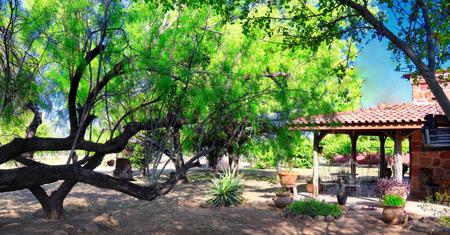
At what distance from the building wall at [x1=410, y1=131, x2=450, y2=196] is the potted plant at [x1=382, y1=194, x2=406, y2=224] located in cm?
462

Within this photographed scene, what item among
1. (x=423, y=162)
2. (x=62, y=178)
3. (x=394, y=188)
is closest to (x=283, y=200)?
(x=394, y=188)

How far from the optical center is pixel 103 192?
647 inches

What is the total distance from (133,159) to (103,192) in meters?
9.45

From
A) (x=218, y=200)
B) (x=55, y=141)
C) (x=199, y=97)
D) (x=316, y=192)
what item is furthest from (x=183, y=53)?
(x=316, y=192)

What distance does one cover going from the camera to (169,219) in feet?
35.2

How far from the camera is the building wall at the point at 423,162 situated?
14.2 m

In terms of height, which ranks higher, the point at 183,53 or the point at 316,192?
the point at 183,53

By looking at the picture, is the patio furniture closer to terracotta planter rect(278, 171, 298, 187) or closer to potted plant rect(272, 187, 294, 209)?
terracotta planter rect(278, 171, 298, 187)

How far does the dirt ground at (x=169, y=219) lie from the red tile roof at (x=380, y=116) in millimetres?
2762

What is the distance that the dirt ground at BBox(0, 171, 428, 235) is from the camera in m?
9.36

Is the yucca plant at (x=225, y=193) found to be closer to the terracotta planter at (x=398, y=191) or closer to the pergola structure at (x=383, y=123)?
the pergola structure at (x=383, y=123)

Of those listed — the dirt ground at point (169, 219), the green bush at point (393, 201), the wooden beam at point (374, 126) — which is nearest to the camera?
the dirt ground at point (169, 219)

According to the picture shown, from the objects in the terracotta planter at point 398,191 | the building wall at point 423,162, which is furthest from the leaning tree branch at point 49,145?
the building wall at point 423,162

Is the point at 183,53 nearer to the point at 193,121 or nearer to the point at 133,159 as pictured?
the point at 193,121
